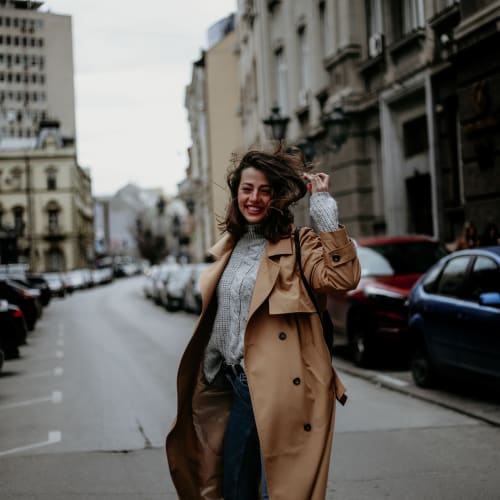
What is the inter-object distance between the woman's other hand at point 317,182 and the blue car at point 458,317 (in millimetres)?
4851

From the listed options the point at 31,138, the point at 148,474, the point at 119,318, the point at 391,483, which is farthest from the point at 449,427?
the point at 31,138

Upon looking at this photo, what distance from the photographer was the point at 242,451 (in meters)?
4.01

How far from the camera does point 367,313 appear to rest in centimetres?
1279

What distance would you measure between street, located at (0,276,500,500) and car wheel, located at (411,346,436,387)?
0.56 ft

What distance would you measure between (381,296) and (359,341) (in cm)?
70

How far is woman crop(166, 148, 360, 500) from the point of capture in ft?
12.6

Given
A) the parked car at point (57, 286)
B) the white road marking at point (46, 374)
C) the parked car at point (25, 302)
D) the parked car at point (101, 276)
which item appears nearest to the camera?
the white road marking at point (46, 374)

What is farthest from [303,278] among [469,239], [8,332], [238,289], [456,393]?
[8,332]

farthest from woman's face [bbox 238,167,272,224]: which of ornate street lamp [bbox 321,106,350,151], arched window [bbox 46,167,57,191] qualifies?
arched window [bbox 46,167,57,191]

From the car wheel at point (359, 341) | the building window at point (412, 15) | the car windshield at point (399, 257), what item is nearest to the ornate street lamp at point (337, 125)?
the building window at point (412, 15)

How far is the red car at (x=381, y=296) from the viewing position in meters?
12.6

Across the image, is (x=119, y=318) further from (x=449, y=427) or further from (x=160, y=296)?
(x=449, y=427)

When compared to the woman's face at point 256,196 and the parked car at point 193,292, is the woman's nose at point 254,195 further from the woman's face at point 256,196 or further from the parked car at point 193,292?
the parked car at point 193,292

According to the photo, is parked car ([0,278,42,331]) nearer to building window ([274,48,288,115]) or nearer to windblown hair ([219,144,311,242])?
building window ([274,48,288,115])
